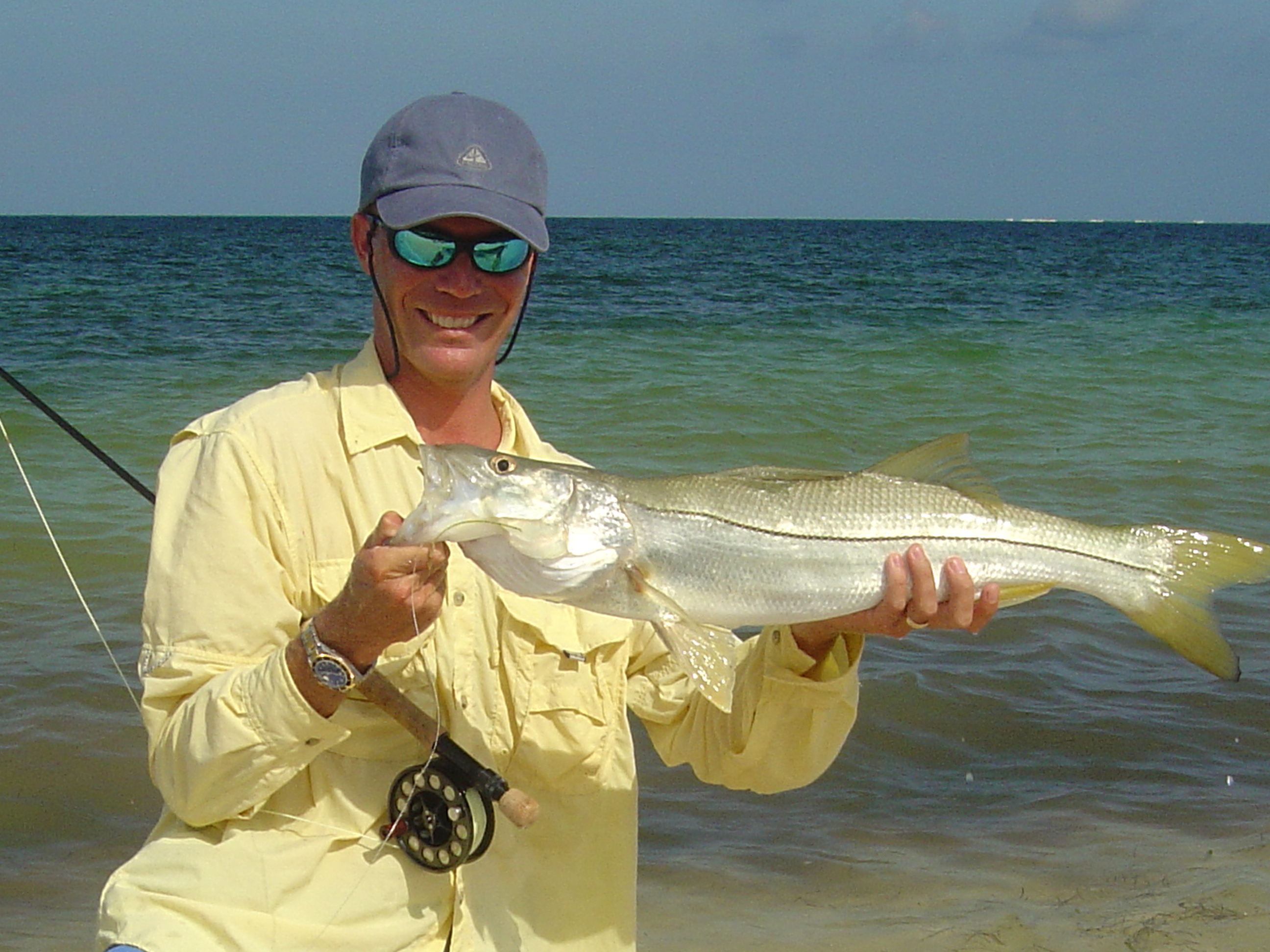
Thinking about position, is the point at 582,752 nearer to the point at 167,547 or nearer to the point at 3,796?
the point at 167,547

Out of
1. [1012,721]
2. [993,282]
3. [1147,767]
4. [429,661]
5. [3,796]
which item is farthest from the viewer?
[993,282]

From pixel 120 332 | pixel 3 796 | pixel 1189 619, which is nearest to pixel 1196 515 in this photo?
pixel 1189 619

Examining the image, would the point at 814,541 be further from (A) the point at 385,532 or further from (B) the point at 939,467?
(A) the point at 385,532

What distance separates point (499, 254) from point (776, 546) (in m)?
0.91

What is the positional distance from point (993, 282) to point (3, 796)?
121ft

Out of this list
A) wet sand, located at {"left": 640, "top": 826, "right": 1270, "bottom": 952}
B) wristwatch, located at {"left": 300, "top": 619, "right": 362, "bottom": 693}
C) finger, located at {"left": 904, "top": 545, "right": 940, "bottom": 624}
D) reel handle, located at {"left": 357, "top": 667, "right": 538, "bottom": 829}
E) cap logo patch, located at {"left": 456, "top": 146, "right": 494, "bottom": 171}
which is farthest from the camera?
wet sand, located at {"left": 640, "top": 826, "right": 1270, "bottom": 952}

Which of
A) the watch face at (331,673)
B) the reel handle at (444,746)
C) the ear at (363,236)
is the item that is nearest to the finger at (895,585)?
the reel handle at (444,746)

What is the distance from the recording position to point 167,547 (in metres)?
2.71

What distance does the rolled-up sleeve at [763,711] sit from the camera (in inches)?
123

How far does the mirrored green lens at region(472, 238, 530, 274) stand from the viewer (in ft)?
10.1

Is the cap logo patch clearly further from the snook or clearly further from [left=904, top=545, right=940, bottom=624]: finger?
[left=904, top=545, right=940, bottom=624]: finger

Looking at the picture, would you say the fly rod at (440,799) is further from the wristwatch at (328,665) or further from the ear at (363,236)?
the ear at (363,236)

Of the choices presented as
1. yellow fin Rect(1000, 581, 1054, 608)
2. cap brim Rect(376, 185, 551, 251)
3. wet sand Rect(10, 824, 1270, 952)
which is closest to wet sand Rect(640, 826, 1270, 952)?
wet sand Rect(10, 824, 1270, 952)

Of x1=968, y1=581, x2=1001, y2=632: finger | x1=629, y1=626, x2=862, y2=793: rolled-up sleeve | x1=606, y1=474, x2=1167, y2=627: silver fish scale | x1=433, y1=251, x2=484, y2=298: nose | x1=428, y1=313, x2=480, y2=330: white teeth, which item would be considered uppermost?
x1=433, y1=251, x2=484, y2=298: nose
